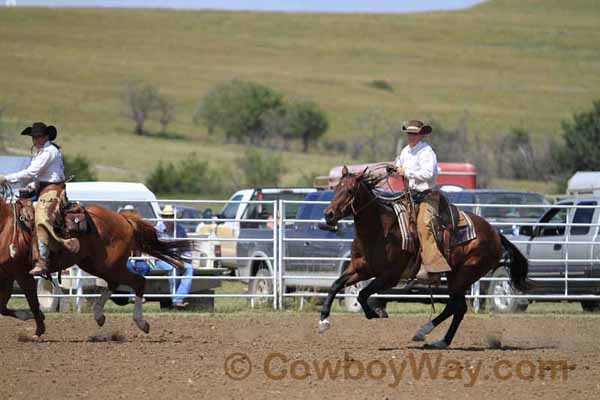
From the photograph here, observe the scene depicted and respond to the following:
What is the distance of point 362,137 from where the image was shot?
6531 centimetres

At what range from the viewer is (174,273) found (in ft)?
53.1

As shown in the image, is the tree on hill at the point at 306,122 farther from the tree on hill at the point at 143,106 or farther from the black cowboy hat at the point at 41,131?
the black cowboy hat at the point at 41,131

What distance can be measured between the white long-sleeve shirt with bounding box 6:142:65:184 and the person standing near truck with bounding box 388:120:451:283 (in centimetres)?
341

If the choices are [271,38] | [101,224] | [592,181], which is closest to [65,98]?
[271,38]

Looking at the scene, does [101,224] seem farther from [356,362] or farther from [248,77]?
[248,77]

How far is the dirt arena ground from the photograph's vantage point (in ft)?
27.1

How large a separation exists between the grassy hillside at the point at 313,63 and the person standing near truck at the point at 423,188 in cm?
4841

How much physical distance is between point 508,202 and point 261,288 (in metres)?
4.44

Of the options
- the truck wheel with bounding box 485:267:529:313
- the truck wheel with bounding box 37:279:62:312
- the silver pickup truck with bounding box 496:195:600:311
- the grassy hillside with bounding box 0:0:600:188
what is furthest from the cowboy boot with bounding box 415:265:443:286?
the grassy hillside with bounding box 0:0:600:188

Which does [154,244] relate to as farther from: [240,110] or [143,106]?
[143,106]

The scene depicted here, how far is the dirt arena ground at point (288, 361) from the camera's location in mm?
8250

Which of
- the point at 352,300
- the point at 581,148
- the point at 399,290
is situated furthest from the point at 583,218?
the point at 581,148

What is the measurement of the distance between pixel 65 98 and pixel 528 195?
6091cm

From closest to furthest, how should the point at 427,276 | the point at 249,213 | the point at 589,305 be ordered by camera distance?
the point at 427,276 → the point at 589,305 → the point at 249,213
